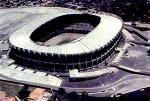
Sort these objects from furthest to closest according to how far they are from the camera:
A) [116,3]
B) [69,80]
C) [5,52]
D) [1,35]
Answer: [116,3] → [1,35] → [5,52] → [69,80]

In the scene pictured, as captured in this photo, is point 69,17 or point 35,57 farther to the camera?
point 69,17

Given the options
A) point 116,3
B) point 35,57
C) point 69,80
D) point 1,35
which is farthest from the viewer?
point 116,3

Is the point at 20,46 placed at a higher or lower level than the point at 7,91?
higher

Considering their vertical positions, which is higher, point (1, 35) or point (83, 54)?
point (83, 54)

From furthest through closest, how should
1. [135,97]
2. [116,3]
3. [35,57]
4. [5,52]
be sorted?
[116,3], [5,52], [35,57], [135,97]

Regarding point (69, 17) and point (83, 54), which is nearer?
point (83, 54)

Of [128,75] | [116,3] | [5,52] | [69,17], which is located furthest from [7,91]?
[116,3]

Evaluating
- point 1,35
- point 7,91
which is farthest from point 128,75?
point 1,35

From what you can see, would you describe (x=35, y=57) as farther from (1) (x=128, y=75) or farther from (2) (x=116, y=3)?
(2) (x=116, y=3)

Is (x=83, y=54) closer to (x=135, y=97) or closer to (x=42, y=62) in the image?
(x=42, y=62)
